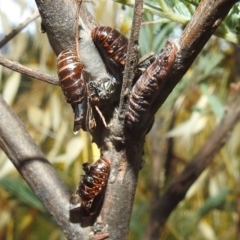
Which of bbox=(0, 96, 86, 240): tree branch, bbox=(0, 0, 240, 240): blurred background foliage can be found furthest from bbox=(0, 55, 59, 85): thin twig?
bbox=(0, 0, 240, 240): blurred background foliage

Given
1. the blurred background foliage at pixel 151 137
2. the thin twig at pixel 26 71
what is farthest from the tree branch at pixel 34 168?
the blurred background foliage at pixel 151 137

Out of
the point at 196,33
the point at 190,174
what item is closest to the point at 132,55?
the point at 196,33

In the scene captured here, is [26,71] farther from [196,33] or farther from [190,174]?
[190,174]

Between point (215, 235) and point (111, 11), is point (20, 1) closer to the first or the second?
point (111, 11)

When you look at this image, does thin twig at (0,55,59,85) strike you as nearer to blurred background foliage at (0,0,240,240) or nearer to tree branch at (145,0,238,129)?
tree branch at (145,0,238,129)

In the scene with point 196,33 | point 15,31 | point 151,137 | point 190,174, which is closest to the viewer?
point 196,33

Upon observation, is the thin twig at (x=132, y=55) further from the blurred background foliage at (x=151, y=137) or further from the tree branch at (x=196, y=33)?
the blurred background foliage at (x=151, y=137)

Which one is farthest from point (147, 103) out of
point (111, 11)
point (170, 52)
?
point (111, 11)
